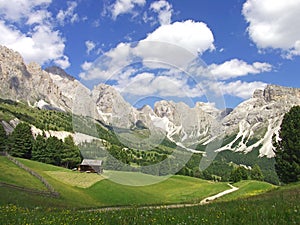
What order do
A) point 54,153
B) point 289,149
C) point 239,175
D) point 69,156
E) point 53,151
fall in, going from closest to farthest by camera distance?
point 289,149 < point 54,153 < point 53,151 < point 69,156 < point 239,175

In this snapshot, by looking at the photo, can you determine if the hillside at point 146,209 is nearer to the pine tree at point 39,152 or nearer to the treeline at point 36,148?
the pine tree at point 39,152

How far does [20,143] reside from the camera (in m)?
110

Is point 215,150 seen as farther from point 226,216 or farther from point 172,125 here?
point 226,216

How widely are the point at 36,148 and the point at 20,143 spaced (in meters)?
6.05

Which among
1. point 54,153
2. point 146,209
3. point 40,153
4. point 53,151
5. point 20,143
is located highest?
point 20,143

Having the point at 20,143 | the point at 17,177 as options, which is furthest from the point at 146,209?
the point at 20,143

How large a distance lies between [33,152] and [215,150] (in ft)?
339

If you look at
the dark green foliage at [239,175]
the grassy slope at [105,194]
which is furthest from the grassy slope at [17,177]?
the dark green foliage at [239,175]

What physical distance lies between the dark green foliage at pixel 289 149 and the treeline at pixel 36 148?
7813 cm

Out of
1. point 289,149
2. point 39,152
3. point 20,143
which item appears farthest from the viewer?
point 39,152

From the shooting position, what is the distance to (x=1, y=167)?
6412 cm

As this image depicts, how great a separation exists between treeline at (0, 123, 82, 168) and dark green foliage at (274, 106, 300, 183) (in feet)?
256

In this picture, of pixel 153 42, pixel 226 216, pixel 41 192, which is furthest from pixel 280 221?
pixel 41 192

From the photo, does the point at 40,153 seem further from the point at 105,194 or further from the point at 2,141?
the point at 105,194
